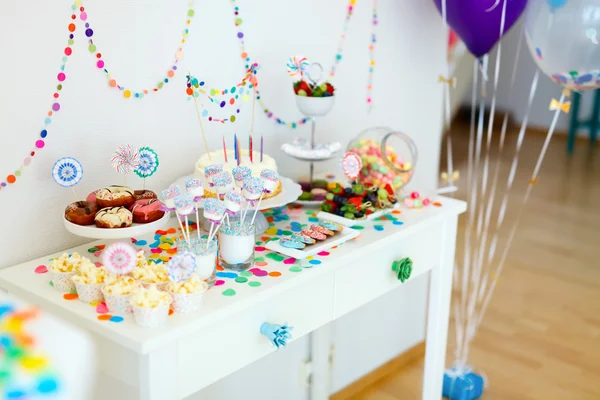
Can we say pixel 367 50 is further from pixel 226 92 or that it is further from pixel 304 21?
pixel 226 92

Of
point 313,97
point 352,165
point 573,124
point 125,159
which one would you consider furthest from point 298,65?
point 573,124

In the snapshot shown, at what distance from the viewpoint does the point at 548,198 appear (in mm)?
4527

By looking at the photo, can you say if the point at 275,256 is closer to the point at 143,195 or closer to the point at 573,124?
the point at 143,195

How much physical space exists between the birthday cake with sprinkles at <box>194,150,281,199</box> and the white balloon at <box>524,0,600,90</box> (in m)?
0.88

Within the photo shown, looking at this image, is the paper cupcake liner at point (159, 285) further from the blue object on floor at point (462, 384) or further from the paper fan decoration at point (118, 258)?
the blue object on floor at point (462, 384)

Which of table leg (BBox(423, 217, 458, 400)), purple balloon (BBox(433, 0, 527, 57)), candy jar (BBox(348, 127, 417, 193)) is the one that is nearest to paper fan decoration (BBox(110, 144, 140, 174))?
candy jar (BBox(348, 127, 417, 193))

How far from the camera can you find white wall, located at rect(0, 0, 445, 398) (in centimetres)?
139

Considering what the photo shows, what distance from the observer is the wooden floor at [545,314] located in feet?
8.08

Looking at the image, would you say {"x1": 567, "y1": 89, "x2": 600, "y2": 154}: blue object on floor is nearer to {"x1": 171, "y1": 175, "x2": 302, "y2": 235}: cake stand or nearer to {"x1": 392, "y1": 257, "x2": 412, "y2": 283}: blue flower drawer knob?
{"x1": 392, "y1": 257, "x2": 412, "y2": 283}: blue flower drawer knob

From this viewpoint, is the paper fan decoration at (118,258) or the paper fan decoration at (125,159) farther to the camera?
the paper fan decoration at (125,159)

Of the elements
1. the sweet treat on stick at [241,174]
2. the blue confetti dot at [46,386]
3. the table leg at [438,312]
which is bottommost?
the table leg at [438,312]

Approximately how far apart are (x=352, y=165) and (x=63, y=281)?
0.73 metres

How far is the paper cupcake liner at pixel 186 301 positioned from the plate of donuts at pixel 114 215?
19 cm

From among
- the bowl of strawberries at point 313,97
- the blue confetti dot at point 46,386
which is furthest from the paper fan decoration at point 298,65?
the blue confetti dot at point 46,386
